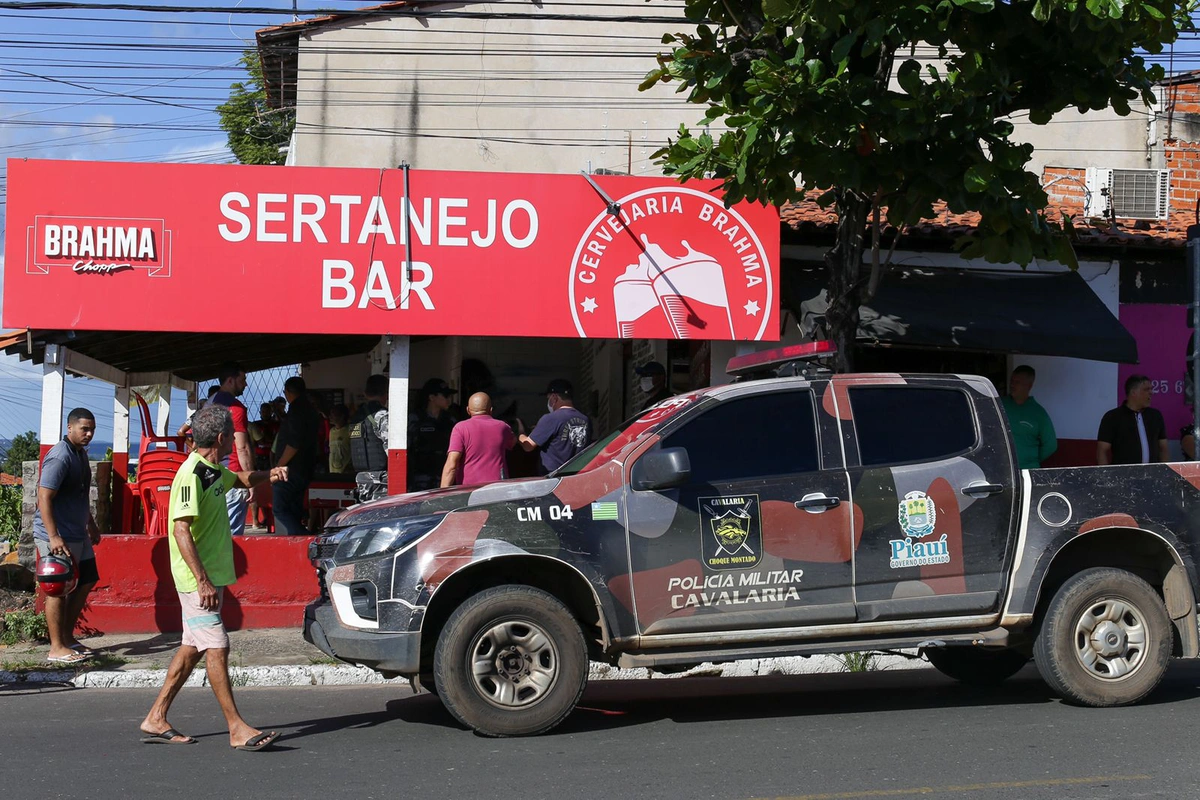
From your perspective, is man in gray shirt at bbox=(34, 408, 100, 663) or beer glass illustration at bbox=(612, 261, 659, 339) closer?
man in gray shirt at bbox=(34, 408, 100, 663)

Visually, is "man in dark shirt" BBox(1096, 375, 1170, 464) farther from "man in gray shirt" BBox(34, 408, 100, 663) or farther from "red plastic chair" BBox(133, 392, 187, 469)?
"red plastic chair" BBox(133, 392, 187, 469)

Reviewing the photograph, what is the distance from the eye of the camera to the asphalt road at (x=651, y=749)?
18.0ft

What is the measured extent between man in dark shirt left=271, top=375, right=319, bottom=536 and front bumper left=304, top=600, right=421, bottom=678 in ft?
14.8

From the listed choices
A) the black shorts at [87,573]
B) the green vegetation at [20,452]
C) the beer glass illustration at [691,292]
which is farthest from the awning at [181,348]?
the green vegetation at [20,452]

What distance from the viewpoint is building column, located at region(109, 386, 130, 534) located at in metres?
12.1

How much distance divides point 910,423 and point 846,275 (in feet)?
10.5

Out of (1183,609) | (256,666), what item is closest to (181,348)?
(256,666)

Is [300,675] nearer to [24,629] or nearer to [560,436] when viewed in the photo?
[24,629]

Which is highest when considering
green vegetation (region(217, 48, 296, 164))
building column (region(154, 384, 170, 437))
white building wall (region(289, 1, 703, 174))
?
green vegetation (region(217, 48, 296, 164))

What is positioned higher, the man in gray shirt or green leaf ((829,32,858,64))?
green leaf ((829,32,858,64))

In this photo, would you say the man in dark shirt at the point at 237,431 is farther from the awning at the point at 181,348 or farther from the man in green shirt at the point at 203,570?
the man in green shirt at the point at 203,570

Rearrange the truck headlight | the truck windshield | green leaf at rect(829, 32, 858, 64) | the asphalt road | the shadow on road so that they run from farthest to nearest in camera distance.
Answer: green leaf at rect(829, 32, 858, 64) → the shadow on road → the truck windshield → the truck headlight → the asphalt road

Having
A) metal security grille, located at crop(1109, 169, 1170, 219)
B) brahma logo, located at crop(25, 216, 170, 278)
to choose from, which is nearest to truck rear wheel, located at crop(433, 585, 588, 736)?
brahma logo, located at crop(25, 216, 170, 278)

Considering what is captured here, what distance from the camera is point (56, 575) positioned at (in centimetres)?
881
